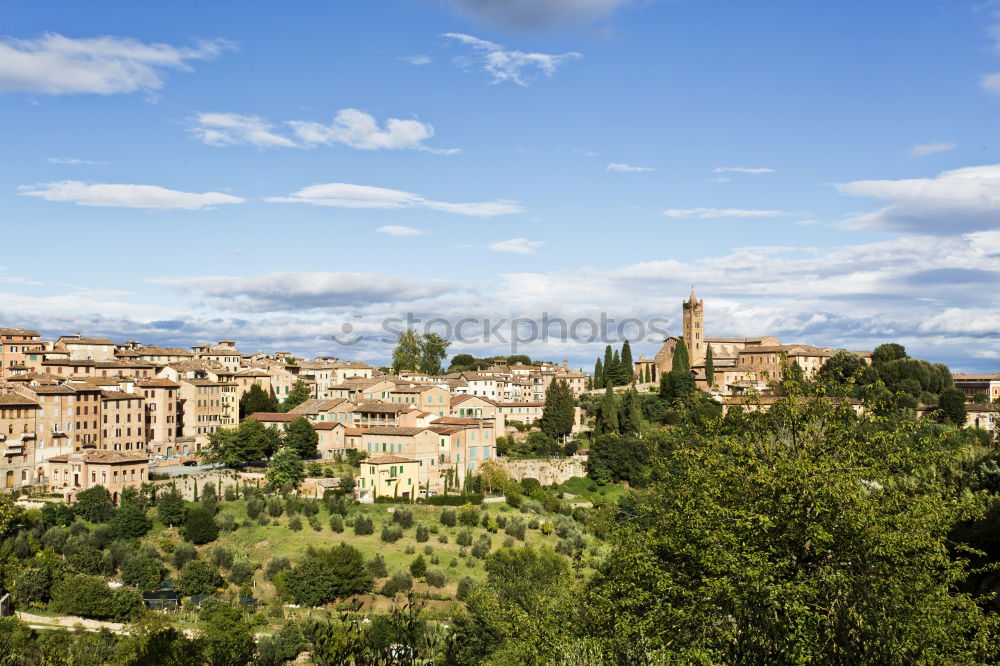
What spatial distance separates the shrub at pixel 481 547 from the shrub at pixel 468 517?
298 cm

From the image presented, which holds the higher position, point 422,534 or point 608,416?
point 608,416

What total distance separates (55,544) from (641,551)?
37.0 metres

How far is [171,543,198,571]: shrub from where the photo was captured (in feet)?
148

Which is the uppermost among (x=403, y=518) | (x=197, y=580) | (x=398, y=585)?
(x=403, y=518)

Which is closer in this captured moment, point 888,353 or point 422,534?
point 422,534

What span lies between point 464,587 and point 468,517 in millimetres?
10641

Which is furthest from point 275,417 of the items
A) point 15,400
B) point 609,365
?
point 609,365

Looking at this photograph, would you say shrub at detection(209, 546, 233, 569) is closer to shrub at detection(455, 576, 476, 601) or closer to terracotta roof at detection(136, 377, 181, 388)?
shrub at detection(455, 576, 476, 601)

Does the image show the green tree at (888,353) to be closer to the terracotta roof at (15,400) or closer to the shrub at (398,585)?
the shrub at (398,585)

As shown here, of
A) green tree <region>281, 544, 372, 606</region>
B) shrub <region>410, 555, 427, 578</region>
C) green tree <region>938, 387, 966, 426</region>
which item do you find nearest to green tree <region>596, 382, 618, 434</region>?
green tree <region>938, 387, 966, 426</region>

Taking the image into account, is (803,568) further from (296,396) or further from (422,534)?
(296,396)

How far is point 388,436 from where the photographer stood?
202 ft

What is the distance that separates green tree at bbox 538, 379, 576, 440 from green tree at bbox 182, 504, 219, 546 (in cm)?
3377

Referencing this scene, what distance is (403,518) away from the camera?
172 feet
